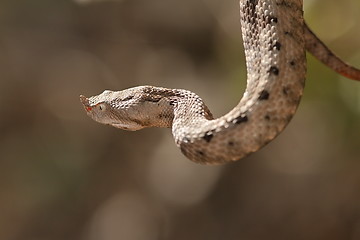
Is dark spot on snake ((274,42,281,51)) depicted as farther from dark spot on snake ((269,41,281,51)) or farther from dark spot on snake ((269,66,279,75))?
dark spot on snake ((269,66,279,75))

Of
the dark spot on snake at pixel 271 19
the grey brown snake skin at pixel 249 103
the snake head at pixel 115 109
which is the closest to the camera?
the grey brown snake skin at pixel 249 103

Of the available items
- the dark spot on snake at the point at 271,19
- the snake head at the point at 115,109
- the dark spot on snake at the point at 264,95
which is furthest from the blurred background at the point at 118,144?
the dark spot on snake at the point at 264,95

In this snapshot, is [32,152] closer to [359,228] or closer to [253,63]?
[359,228]

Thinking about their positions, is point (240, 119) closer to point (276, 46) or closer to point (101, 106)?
point (276, 46)

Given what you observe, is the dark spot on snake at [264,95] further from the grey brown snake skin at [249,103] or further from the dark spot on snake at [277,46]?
the dark spot on snake at [277,46]

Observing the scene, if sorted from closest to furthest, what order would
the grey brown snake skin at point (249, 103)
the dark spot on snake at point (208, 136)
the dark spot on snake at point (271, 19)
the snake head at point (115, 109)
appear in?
the grey brown snake skin at point (249, 103)
the dark spot on snake at point (208, 136)
the dark spot on snake at point (271, 19)
the snake head at point (115, 109)

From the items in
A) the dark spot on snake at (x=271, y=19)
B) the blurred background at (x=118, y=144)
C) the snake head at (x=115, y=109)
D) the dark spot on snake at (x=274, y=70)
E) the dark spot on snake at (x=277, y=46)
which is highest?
the blurred background at (x=118, y=144)

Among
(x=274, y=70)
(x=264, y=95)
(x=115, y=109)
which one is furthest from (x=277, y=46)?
(x=115, y=109)

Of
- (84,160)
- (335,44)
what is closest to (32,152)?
(84,160)
